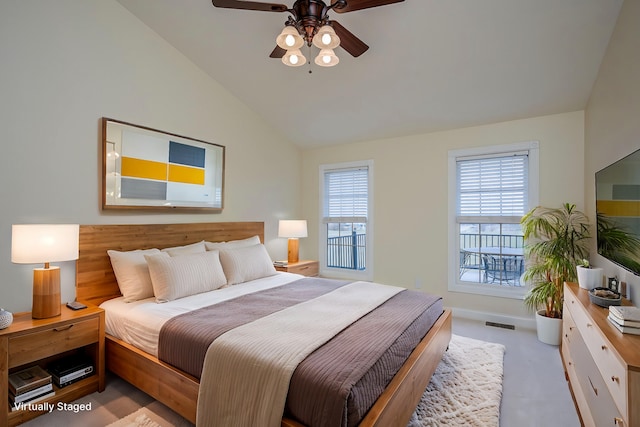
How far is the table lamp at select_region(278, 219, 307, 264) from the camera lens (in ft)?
14.8

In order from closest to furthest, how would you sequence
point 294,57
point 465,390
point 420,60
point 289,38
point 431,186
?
point 289,38, point 294,57, point 465,390, point 420,60, point 431,186

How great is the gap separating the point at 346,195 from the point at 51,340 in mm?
3761

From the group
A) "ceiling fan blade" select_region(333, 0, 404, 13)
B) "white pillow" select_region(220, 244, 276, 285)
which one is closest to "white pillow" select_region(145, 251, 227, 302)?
"white pillow" select_region(220, 244, 276, 285)

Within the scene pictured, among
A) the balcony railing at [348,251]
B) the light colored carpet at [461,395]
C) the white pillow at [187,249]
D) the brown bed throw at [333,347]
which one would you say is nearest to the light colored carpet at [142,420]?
the light colored carpet at [461,395]

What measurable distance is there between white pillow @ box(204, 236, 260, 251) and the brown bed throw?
96cm

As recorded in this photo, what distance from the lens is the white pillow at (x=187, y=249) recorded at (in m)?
3.13

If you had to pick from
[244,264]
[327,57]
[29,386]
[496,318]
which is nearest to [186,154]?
[244,264]

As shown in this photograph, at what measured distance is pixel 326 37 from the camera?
2.01 m

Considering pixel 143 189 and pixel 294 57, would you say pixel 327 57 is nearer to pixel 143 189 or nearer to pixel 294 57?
pixel 294 57

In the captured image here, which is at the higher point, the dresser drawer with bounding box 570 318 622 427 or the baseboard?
the dresser drawer with bounding box 570 318 622 427

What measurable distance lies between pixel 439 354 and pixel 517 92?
268 centimetres

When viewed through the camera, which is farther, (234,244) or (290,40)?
(234,244)

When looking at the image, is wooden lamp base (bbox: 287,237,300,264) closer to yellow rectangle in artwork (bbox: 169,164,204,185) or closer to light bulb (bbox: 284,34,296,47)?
yellow rectangle in artwork (bbox: 169,164,204,185)

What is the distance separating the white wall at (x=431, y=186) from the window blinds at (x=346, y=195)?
0.70 feet
